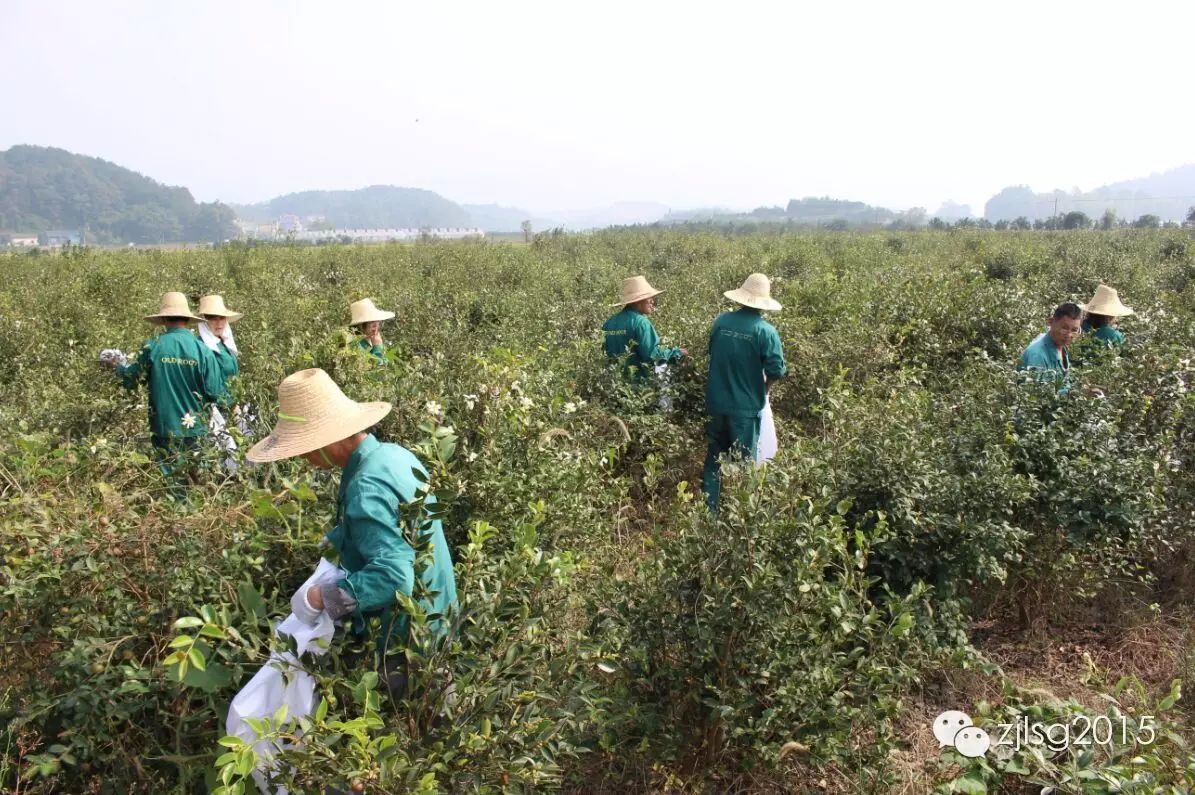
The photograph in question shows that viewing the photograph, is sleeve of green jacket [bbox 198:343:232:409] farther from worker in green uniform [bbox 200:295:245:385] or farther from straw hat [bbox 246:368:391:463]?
straw hat [bbox 246:368:391:463]

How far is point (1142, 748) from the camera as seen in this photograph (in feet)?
7.48

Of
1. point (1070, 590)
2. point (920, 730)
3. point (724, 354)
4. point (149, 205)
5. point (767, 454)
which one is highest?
point (149, 205)

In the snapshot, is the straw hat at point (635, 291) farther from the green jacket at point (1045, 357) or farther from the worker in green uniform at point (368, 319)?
the green jacket at point (1045, 357)

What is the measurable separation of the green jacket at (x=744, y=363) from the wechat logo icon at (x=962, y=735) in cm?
261

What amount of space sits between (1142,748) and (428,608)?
2.40 meters

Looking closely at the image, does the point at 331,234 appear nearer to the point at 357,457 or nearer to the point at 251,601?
→ the point at 357,457

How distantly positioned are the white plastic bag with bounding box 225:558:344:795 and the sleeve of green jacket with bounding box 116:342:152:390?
342 centimetres

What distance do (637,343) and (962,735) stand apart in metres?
3.72

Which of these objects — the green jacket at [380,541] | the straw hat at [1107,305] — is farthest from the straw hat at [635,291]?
the green jacket at [380,541]

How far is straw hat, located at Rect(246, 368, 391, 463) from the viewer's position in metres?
2.33

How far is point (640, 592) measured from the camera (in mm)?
2652

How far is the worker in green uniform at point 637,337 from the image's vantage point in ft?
18.4

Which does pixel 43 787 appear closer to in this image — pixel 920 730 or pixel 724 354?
pixel 920 730

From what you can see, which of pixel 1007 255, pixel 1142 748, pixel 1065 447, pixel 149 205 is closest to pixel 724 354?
pixel 1065 447
